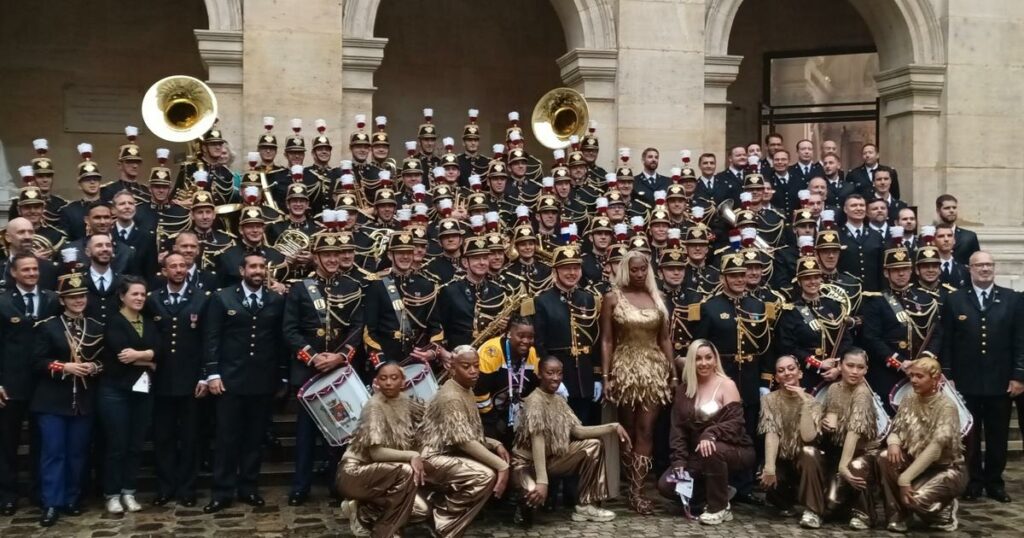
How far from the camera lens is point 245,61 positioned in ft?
39.6

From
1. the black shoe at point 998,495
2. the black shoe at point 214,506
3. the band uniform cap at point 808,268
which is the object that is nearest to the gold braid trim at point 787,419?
the band uniform cap at point 808,268

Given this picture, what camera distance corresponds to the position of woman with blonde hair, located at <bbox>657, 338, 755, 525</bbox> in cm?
767

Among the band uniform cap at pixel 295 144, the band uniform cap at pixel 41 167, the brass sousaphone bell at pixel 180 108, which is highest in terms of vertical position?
the brass sousaphone bell at pixel 180 108

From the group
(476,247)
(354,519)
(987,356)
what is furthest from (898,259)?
(354,519)

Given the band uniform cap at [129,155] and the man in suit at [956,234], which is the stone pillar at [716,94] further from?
the band uniform cap at [129,155]

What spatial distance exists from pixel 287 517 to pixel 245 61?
5.98 meters

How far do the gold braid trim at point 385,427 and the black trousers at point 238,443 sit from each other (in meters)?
1.34

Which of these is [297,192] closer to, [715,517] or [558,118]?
[558,118]

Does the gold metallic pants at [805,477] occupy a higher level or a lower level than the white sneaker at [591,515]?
higher

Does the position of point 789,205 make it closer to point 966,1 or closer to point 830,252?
point 830,252

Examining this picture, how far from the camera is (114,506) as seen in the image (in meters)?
7.81

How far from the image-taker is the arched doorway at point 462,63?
16641mm

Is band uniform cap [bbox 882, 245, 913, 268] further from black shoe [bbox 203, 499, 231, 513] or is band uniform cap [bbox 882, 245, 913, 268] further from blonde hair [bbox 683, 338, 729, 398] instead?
black shoe [bbox 203, 499, 231, 513]

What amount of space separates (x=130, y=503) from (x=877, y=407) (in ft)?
17.2
